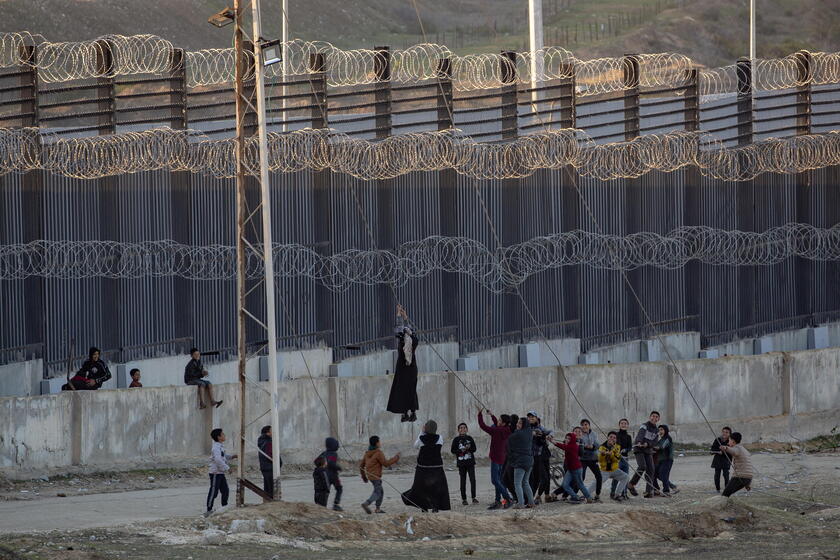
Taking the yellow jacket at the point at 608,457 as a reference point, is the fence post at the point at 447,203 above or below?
above

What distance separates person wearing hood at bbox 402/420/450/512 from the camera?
16.9m

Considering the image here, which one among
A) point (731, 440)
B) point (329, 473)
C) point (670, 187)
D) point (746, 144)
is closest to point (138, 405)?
point (329, 473)

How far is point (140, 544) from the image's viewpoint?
46.1 ft

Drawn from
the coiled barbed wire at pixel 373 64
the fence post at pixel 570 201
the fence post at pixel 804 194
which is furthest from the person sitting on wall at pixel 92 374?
the fence post at pixel 804 194

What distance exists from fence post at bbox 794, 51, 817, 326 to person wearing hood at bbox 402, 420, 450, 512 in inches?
518

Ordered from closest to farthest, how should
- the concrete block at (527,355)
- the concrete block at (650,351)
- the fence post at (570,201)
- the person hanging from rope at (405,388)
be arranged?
the person hanging from rope at (405,388)
the concrete block at (527,355)
the fence post at (570,201)
the concrete block at (650,351)

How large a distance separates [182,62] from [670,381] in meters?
9.09

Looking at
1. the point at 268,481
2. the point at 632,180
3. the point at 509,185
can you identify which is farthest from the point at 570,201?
the point at 268,481

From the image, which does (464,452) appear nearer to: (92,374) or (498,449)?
(498,449)

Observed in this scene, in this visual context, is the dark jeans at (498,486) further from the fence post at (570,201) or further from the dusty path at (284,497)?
the fence post at (570,201)

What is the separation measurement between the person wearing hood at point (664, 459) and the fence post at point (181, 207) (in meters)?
6.68

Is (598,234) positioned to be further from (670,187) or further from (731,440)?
(731,440)

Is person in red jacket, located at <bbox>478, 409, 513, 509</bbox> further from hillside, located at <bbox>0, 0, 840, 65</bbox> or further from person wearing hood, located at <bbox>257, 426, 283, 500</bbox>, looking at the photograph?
hillside, located at <bbox>0, 0, 840, 65</bbox>

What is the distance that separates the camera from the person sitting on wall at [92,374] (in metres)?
19.0
